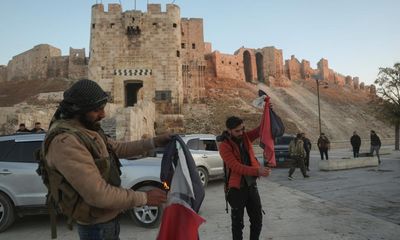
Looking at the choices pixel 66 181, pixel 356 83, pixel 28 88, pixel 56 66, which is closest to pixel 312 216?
pixel 66 181

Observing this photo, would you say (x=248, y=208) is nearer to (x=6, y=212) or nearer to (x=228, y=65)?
(x=6, y=212)

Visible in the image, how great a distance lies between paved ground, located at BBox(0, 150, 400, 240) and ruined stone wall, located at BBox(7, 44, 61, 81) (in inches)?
2184

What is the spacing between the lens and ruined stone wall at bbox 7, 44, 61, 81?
5828cm

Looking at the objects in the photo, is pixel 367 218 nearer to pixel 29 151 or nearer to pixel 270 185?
pixel 270 185

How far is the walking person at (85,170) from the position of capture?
2127mm

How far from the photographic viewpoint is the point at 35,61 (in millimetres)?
58844

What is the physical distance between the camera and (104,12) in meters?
29.9

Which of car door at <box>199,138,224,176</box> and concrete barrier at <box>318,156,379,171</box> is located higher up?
car door at <box>199,138,224,176</box>

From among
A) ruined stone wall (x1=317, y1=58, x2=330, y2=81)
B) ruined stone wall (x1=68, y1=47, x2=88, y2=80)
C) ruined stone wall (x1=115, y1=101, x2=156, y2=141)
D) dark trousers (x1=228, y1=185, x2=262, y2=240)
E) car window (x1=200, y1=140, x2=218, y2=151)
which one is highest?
ruined stone wall (x1=317, y1=58, x2=330, y2=81)

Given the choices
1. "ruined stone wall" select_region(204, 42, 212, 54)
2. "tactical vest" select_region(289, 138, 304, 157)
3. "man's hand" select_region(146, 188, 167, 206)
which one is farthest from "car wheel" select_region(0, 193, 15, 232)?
"ruined stone wall" select_region(204, 42, 212, 54)

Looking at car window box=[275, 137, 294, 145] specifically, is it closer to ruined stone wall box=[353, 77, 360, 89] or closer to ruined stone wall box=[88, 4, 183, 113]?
ruined stone wall box=[88, 4, 183, 113]

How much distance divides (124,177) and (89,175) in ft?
15.2

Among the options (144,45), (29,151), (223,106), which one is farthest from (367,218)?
(223,106)

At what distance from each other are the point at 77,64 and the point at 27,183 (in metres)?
53.2
